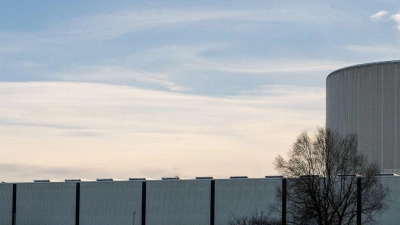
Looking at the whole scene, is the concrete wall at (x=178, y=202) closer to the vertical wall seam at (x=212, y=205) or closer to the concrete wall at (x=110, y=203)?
the vertical wall seam at (x=212, y=205)

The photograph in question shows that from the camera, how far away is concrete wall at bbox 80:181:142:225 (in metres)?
96.7

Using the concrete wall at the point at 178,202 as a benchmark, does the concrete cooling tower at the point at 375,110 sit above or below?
above

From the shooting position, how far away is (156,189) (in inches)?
3780

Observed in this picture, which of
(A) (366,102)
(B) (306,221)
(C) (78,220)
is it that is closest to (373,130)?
(A) (366,102)

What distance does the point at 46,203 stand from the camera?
332ft

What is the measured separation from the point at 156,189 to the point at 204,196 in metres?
6.00

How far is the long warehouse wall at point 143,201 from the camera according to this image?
90625 mm

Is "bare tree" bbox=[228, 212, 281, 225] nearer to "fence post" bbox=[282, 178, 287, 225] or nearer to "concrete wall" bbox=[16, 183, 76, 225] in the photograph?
"fence post" bbox=[282, 178, 287, 225]

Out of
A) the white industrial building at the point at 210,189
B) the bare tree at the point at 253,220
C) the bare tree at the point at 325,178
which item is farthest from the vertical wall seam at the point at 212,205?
the bare tree at the point at 325,178

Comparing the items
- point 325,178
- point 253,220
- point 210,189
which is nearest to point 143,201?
point 210,189

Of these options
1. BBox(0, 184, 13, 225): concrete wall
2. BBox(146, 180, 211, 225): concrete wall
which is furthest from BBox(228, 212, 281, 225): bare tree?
BBox(0, 184, 13, 225): concrete wall

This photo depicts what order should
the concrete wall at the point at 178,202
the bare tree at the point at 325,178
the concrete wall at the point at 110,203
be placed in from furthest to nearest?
the concrete wall at the point at 110,203 → the concrete wall at the point at 178,202 → the bare tree at the point at 325,178

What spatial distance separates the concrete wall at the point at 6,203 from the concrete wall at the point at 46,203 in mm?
1031

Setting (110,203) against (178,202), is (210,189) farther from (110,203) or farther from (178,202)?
(110,203)
